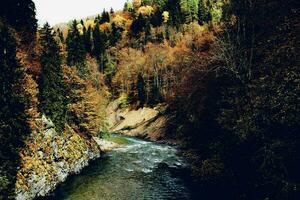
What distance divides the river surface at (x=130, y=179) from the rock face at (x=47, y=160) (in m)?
1.30

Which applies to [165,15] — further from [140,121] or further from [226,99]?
[226,99]

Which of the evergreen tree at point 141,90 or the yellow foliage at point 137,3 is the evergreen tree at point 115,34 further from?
the evergreen tree at point 141,90

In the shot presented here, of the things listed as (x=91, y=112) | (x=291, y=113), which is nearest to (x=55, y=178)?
(x=91, y=112)

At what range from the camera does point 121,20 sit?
6053 inches

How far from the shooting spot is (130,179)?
3981 centimetres

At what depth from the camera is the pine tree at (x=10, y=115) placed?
27.7 m

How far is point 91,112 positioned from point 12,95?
24.5m

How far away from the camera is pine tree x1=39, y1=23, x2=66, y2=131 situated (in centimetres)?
4122

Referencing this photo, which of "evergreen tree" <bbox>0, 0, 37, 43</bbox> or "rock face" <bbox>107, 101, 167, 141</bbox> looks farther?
"rock face" <bbox>107, 101, 167, 141</bbox>

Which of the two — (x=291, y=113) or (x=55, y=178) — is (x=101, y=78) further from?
(x=291, y=113)

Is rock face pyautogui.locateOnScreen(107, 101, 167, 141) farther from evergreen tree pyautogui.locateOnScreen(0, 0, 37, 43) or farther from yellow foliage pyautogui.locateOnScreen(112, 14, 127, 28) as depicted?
yellow foliage pyautogui.locateOnScreen(112, 14, 127, 28)

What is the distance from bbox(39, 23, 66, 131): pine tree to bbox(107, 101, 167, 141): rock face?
111 feet

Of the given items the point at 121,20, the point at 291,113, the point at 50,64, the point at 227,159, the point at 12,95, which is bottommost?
the point at 227,159

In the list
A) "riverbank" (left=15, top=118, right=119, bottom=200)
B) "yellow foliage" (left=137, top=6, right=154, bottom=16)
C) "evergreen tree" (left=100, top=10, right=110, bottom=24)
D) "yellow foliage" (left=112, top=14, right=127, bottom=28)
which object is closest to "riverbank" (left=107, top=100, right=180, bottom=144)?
"riverbank" (left=15, top=118, right=119, bottom=200)
